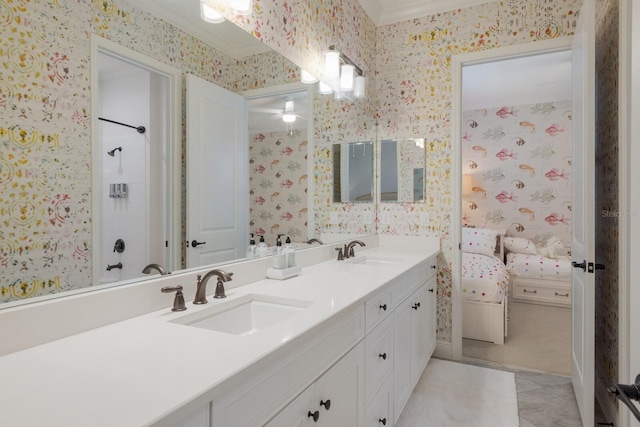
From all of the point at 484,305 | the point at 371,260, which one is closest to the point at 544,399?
the point at 484,305

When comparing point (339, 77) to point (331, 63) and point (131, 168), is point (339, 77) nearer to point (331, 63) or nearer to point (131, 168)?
point (331, 63)

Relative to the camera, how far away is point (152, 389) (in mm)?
702

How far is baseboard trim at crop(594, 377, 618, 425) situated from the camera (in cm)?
198

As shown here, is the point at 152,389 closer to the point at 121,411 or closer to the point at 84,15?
the point at 121,411

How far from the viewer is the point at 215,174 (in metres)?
1.57

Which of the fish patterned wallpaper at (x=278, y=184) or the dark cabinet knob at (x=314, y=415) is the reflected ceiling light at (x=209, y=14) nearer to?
the fish patterned wallpaper at (x=278, y=184)

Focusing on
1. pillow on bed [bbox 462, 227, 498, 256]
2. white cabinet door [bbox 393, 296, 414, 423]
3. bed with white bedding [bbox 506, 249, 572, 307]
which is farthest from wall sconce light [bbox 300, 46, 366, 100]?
bed with white bedding [bbox 506, 249, 572, 307]

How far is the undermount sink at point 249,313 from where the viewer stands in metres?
1.30

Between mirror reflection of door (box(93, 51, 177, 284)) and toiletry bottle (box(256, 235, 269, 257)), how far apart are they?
1.66 feet

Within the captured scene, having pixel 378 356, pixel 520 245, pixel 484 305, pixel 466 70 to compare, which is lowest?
pixel 484 305

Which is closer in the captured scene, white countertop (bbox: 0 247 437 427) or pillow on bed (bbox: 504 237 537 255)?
white countertop (bbox: 0 247 437 427)

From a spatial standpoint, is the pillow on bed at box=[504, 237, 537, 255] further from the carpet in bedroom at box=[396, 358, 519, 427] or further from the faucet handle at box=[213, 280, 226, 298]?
the faucet handle at box=[213, 280, 226, 298]

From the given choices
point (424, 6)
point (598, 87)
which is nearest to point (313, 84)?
point (424, 6)

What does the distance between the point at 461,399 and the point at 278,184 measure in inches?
69.3
